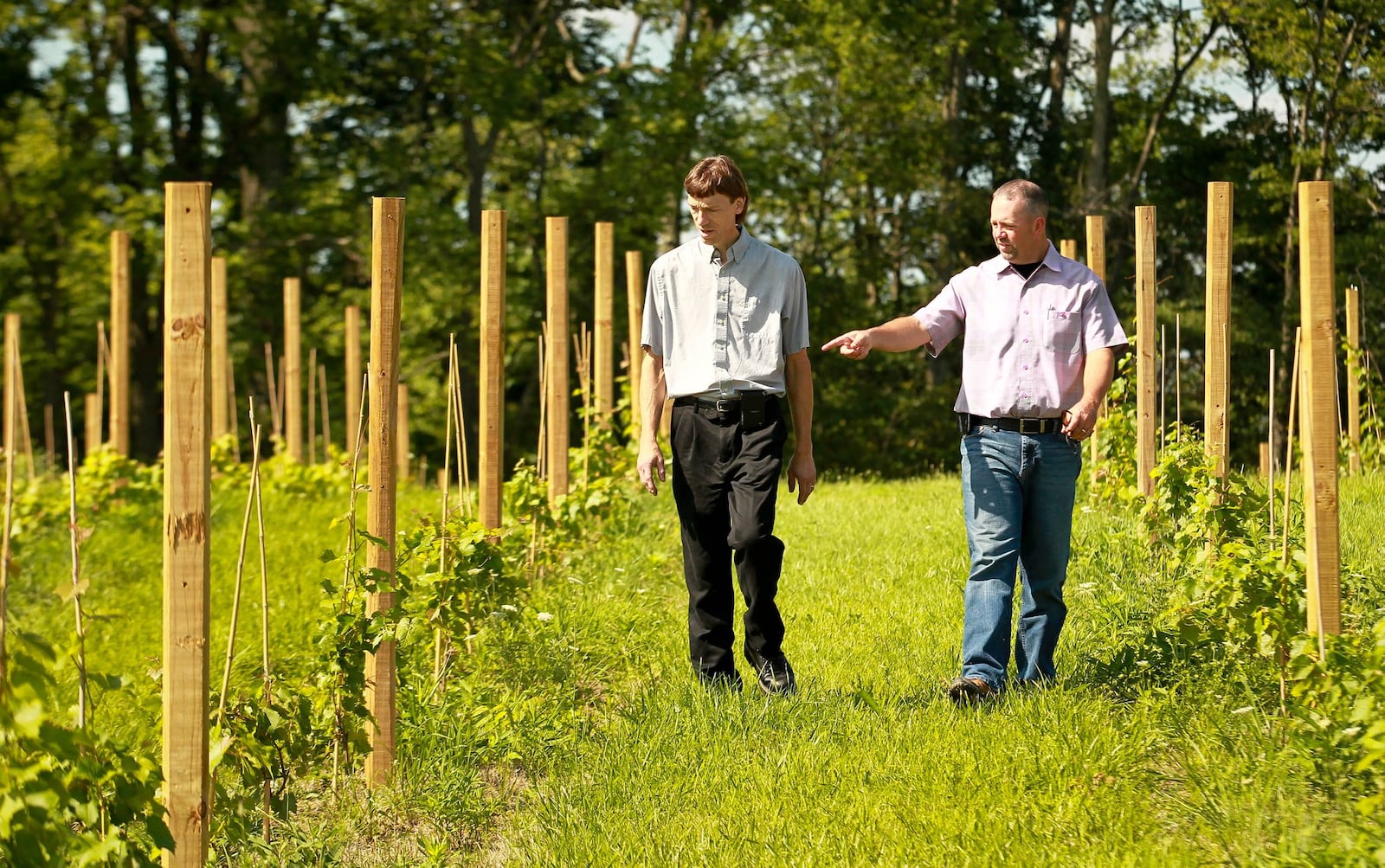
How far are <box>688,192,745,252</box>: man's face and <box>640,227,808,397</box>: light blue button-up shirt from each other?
0.17 feet

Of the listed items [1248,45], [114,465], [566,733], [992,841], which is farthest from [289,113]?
[992,841]

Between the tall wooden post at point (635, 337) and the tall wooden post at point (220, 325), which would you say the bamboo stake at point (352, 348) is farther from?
the tall wooden post at point (635, 337)

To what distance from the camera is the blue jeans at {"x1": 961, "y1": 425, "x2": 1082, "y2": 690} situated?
15.3ft

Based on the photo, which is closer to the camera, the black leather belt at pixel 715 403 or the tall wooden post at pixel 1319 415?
the tall wooden post at pixel 1319 415

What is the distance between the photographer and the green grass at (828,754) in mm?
3604

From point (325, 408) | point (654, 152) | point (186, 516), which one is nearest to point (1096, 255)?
point (325, 408)

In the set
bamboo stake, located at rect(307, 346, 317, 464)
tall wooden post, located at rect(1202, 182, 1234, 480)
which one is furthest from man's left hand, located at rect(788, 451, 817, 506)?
bamboo stake, located at rect(307, 346, 317, 464)

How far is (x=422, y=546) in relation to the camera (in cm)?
514

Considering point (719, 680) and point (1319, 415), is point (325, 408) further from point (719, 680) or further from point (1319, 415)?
point (1319, 415)

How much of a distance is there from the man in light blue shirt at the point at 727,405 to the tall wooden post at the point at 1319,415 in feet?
4.97

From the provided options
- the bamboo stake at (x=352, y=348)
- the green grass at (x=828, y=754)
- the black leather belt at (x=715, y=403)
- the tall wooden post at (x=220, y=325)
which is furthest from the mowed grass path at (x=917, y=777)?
the tall wooden post at (x=220, y=325)

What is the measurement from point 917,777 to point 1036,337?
5.10 ft

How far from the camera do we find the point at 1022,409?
466cm

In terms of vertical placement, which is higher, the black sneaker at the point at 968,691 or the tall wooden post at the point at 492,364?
the tall wooden post at the point at 492,364
